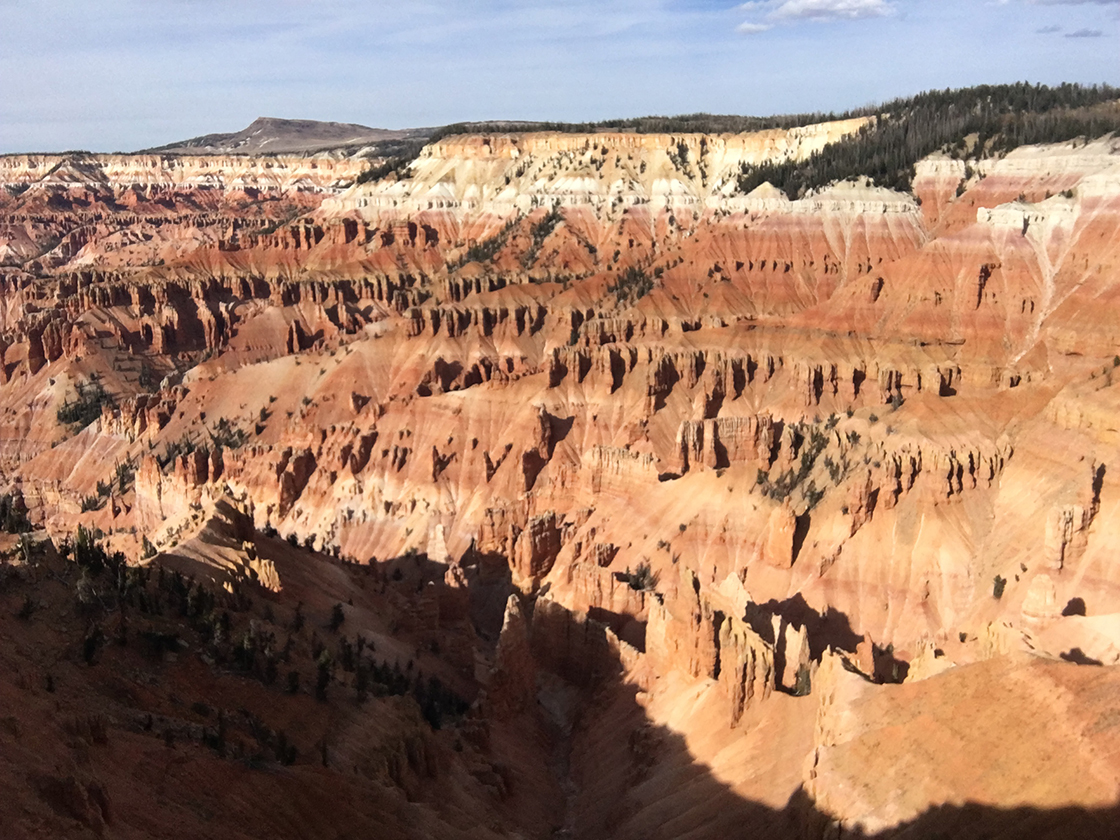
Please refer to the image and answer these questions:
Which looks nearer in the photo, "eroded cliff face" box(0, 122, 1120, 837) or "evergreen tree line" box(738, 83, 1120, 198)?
"eroded cliff face" box(0, 122, 1120, 837)

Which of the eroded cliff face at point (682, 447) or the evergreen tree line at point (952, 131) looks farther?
the evergreen tree line at point (952, 131)

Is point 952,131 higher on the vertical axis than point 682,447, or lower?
higher

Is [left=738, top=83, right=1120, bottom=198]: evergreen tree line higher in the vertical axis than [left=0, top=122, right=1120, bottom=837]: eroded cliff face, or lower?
higher

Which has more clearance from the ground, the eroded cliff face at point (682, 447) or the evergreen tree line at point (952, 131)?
the evergreen tree line at point (952, 131)

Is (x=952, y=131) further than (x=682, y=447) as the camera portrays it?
Yes

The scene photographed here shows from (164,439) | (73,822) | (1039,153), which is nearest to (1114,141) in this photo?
(1039,153)
